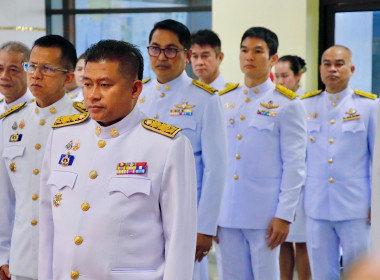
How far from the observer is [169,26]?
302 cm

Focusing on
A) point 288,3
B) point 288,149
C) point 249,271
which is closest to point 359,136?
point 288,149

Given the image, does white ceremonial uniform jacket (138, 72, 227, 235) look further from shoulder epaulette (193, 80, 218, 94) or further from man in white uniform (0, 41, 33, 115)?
man in white uniform (0, 41, 33, 115)

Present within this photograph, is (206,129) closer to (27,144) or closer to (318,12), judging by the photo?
(27,144)

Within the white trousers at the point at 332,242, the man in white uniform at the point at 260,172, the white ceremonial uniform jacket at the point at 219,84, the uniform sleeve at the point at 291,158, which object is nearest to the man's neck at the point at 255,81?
the man in white uniform at the point at 260,172

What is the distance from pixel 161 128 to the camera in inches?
77.9

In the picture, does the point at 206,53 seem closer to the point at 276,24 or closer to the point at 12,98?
the point at 276,24

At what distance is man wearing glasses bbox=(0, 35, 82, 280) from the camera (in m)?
2.50

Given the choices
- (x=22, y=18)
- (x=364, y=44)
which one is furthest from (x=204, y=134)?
(x=22, y=18)

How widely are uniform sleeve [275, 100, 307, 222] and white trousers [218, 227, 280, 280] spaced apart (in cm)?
17

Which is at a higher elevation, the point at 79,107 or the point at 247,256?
the point at 79,107

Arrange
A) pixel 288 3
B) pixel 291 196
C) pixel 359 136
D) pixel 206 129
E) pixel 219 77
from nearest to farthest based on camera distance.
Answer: pixel 206 129, pixel 291 196, pixel 359 136, pixel 219 77, pixel 288 3

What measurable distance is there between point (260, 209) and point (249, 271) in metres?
0.30

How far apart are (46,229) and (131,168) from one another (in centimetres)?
35

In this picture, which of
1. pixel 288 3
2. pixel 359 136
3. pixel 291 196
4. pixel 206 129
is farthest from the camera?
pixel 288 3
